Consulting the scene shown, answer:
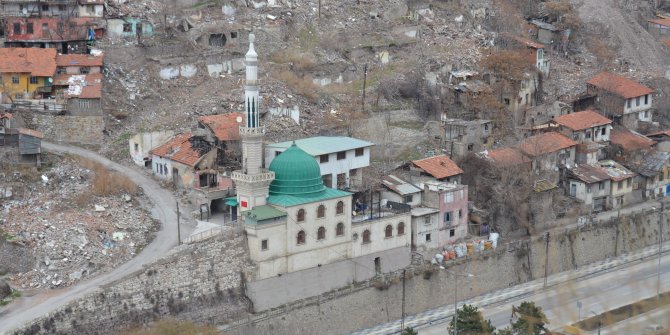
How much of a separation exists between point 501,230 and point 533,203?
206 centimetres

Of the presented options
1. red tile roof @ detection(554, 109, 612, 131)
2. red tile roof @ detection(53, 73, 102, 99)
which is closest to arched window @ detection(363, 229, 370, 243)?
red tile roof @ detection(53, 73, 102, 99)

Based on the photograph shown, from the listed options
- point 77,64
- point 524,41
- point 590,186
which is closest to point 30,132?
point 77,64

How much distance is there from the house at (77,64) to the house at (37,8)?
421 cm

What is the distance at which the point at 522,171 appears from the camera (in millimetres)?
58531

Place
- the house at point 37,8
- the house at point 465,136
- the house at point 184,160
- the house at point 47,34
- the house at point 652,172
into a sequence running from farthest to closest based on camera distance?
1. the house at point 652,172
2. the house at point 37,8
3. the house at point 465,136
4. the house at point 47,34
5. the house at point 184,160

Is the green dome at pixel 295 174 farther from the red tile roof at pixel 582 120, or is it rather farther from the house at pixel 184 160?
the red tile roof at pixel 582 120

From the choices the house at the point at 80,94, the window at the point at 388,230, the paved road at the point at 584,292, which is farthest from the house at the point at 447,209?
the house at the point at 80,94

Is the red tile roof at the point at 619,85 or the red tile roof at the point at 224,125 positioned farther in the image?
the red tile roof at the point at 619,85

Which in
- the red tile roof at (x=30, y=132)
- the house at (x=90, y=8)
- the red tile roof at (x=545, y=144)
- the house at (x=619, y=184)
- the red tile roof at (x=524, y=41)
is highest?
the house at (x=90, y=8)

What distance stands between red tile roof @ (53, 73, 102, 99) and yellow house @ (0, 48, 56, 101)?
0.53 metres

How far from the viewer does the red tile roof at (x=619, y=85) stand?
6815 centimetres

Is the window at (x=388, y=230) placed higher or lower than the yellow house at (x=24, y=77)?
lower

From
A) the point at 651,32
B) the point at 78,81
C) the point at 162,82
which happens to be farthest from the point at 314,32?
the point at 651,32

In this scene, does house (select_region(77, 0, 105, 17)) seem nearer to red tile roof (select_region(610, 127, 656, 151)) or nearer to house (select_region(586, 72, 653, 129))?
house (select_region(586, 72, 653, 129))
